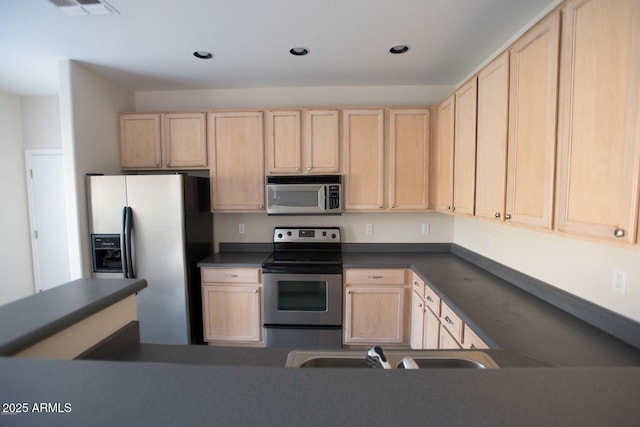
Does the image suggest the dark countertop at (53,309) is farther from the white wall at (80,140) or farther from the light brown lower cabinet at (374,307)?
the light brown lower cabinet at (374,307)

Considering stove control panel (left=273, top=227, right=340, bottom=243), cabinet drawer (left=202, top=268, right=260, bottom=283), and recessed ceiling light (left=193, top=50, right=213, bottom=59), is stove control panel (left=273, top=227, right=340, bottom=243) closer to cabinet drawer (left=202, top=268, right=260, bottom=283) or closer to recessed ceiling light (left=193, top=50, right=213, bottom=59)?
cabinet drawer (left=202, top=268, right=260, bottom=283)

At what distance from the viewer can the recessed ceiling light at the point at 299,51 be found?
2137 millimetres

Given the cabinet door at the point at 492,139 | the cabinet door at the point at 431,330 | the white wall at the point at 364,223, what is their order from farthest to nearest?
the white wall at the point at 364,223
the cabinet door at the point at 431,330
the cabinet door at the point at 492,139

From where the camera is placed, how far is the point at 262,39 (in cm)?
200

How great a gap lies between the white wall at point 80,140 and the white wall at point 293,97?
0.53 metres

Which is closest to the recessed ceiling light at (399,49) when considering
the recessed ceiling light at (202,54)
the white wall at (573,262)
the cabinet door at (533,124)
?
the cabinet door at (533,124)

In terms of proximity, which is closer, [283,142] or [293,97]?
[283,142]

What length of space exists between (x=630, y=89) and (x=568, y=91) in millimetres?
241

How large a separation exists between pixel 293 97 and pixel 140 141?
5.33ft

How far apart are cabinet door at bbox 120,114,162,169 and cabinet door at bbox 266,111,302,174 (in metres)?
1.13

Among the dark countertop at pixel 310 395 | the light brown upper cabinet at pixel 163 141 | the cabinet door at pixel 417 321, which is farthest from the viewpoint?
the light brown upper cabinet at pixel 163 141

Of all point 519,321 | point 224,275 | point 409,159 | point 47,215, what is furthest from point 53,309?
point 47,215

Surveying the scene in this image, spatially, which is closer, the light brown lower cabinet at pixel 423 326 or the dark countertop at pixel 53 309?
the dark countertop at pixel 53 309

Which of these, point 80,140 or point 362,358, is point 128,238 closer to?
point 80,140
